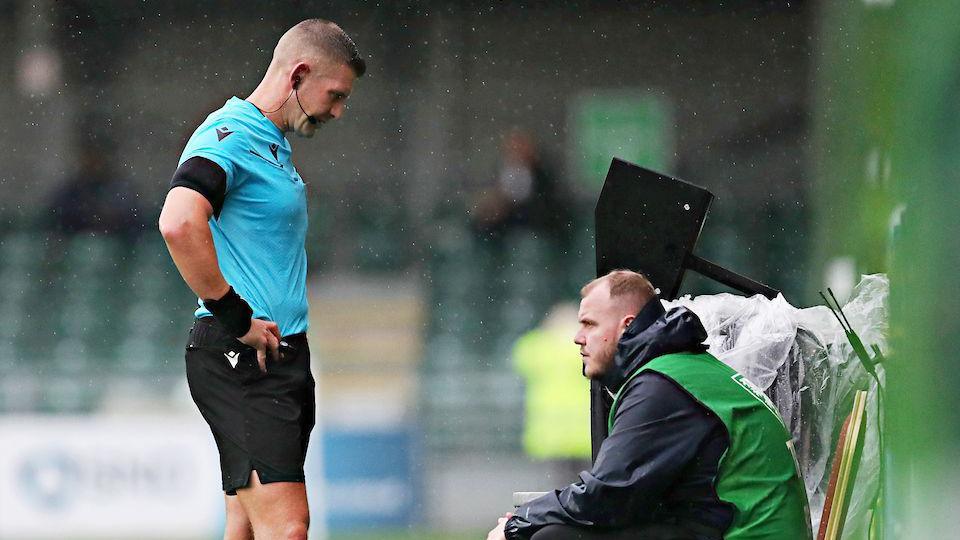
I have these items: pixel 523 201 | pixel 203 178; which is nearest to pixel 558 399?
pixel 523 201

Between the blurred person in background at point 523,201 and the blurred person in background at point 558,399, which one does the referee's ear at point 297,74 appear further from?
→ the blurred person in background at point 523,201

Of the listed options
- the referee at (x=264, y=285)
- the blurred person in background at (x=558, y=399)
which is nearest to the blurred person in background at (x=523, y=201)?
the blurred person in background at (x=558, y=399)

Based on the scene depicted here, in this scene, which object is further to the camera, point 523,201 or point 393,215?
point 393,215

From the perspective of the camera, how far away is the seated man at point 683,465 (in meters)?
3.23

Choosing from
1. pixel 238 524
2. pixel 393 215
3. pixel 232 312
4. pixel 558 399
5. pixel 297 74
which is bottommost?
pixel 558 399

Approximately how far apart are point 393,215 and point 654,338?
10.5 metres

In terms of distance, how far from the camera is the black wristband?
3.19 metres

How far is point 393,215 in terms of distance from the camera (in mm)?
13758

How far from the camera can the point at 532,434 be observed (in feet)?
31.8

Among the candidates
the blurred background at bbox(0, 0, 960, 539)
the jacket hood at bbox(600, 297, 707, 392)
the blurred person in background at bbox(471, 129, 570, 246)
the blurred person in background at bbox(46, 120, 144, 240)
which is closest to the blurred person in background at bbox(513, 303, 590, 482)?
the blurred background at bbox(0, 0, 960, 539)

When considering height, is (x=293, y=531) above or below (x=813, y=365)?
below

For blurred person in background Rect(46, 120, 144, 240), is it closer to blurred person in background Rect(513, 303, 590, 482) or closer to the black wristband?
blurred person in background Rect(513, 303, 590, 482)

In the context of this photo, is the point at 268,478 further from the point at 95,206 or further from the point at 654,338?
the point at 95,206

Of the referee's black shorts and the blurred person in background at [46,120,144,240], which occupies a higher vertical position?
the blurred person in background at [46,120,144,240]
